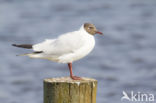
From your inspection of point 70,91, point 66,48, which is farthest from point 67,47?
point 70,91

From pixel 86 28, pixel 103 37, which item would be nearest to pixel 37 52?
pixel 86 28

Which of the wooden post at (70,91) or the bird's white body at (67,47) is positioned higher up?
the bird's white body at (67,47)

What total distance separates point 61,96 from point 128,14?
50.4 feet

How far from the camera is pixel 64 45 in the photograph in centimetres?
514

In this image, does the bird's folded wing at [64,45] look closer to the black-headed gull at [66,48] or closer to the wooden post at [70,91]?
the black-headed gull at [66,48]

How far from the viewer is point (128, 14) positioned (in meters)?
19.9

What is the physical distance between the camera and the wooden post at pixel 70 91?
4.82 meters

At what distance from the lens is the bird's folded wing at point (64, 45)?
5.12 m

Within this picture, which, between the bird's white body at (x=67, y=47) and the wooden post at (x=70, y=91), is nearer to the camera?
the wooden post at (x=70, y=91)

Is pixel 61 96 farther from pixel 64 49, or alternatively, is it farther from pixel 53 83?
pixel 64 49

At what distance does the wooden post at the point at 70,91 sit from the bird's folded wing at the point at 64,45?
1.30ft

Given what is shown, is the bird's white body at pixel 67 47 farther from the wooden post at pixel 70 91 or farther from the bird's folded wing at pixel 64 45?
the wooden post at pixel 70 91

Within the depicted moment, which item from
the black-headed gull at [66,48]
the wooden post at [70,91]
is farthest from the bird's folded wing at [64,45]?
the wooden post at [70,91]

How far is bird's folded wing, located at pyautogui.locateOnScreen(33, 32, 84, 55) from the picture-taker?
16.8ft
